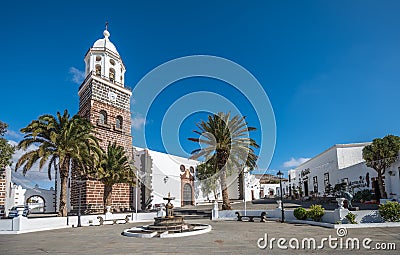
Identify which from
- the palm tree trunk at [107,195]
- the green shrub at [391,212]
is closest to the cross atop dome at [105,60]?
the palm tree trunk at [107,195]

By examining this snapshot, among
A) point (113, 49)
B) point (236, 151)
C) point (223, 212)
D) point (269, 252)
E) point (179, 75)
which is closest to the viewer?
point (269, 252)

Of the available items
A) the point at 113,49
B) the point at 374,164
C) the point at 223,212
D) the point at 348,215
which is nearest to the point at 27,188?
the point at 113,49

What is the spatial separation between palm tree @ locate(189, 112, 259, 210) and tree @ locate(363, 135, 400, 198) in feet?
30.1

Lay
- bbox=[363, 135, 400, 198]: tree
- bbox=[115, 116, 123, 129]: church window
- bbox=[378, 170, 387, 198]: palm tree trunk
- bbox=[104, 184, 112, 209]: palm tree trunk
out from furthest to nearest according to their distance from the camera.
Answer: bbox=[115, 116, 123, 129]: church window
bbox=[378, 170, 387, 198]: palm tree trunk
bbox=[104, 184, 112, 209]: palm tree trunk
bbox=[363, 135, 400, 198]: tree

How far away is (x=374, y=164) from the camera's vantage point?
24.1 m

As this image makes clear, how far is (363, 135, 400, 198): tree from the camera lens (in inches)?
897

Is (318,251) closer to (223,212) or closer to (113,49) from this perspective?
(223,212)

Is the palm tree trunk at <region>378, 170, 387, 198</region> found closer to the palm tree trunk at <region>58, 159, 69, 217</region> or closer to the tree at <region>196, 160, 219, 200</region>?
the tree at <region>196, 160, 219, 200</region>

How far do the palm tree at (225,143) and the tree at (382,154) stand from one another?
916 cm

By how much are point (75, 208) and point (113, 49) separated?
13814 mm

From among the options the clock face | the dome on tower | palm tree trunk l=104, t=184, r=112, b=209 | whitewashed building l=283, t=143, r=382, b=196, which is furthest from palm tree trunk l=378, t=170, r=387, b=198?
the dome on tower

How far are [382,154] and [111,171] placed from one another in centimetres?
1998

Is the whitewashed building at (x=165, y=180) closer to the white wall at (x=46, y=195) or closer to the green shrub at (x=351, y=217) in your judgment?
the white wall at (x=46, y=195)

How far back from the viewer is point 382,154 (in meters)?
23.3
